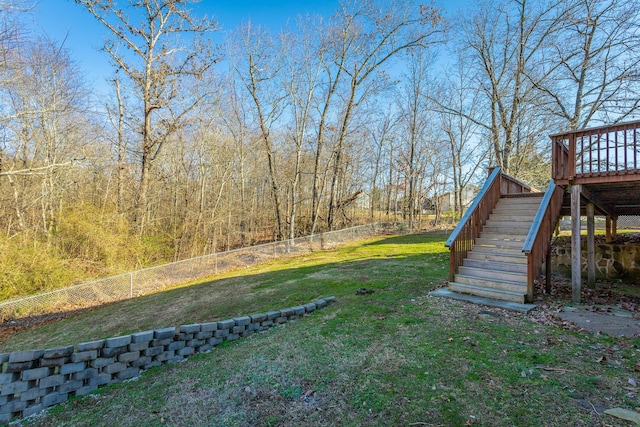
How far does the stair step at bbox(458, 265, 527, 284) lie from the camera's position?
5.32 m

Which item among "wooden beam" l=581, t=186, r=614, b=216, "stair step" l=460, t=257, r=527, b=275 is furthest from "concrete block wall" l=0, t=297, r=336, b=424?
"wooden beam" l=581, t=186, r=614, b=216

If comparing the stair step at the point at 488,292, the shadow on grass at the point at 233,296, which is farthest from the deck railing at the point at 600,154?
the shadow on grass at the point at 233,296

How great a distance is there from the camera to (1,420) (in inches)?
127

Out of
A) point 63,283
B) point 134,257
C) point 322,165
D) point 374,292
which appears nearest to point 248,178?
point 322,165

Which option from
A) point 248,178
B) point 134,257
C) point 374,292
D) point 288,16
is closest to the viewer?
point 374,292

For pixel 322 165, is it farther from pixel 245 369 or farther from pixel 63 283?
pixel 245 369

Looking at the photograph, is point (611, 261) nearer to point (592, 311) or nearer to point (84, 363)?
point (592, 311)

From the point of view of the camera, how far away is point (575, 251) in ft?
17.7

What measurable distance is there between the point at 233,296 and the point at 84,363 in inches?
140

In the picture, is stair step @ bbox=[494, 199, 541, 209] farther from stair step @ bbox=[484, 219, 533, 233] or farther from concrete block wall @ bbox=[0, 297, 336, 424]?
concrete block wall @ bbox=[0, 297, 336, 424]

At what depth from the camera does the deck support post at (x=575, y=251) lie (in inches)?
206

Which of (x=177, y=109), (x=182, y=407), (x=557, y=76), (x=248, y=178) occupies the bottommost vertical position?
(x=182, y=407)

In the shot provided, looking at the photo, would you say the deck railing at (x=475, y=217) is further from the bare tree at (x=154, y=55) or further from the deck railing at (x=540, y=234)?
the bare tree at (x=154, y=55)

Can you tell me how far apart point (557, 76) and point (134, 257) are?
18880mm
